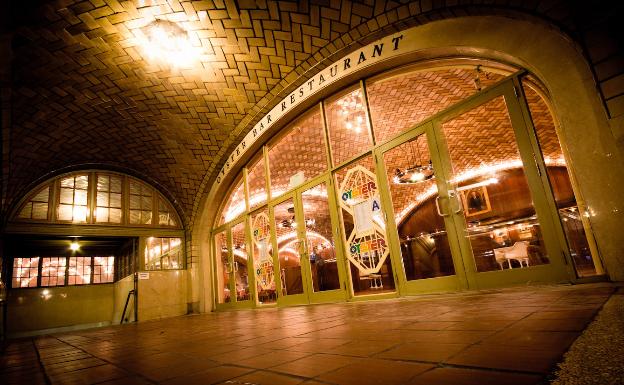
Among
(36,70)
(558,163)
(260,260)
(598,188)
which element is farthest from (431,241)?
(36,70)

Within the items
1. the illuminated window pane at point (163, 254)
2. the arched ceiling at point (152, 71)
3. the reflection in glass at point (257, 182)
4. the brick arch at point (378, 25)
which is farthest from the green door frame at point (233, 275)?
the brick arch at point (378, 25)

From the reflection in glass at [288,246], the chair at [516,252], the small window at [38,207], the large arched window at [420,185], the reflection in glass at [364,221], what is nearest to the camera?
the large arched window at [420,185]

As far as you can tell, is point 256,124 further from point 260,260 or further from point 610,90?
point 610,90

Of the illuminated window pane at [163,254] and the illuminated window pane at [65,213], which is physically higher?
the illuminated window pane at [65,213]

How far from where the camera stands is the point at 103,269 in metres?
11.1

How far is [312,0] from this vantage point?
4.21 m

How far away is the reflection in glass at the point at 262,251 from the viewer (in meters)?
6.61

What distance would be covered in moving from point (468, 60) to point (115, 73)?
17.6 ft

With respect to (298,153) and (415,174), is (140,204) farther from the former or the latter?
(415,174)

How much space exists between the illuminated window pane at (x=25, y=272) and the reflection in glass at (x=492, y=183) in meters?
12.3

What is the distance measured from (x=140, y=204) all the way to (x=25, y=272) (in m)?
4.42

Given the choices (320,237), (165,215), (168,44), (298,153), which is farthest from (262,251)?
(320,237)

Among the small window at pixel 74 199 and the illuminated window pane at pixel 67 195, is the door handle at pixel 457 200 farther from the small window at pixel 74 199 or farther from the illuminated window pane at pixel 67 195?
the illuminated window pane at pixel 67 195

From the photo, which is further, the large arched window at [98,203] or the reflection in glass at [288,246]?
the reflection in glass at [288,246]
